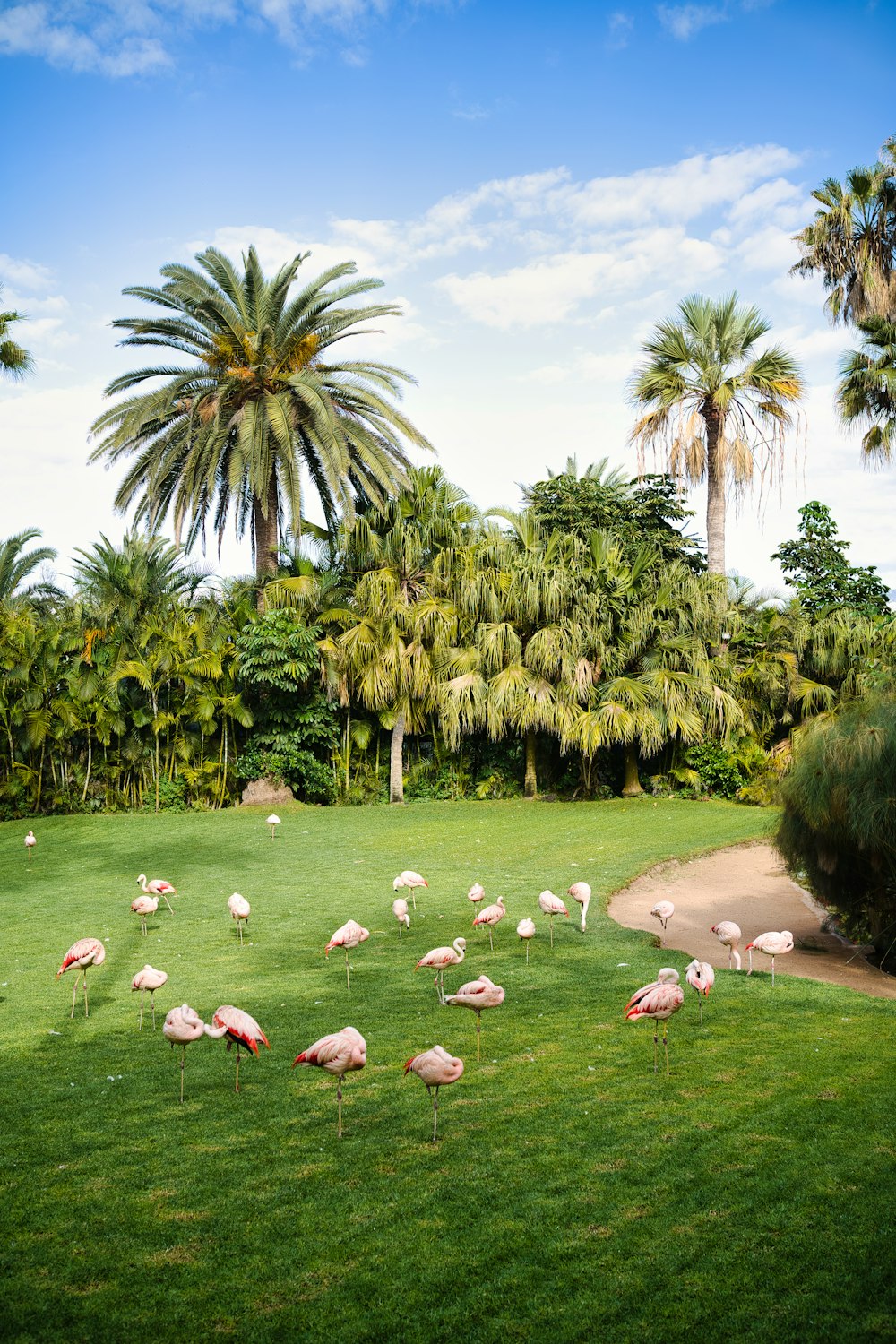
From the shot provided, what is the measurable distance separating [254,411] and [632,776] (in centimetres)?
1313

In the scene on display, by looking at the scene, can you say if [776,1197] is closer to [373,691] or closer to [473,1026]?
[473,1026]

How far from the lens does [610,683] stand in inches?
934

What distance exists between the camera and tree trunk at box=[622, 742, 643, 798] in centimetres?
2486

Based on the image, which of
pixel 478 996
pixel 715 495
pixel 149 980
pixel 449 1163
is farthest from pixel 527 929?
pixel 715 495

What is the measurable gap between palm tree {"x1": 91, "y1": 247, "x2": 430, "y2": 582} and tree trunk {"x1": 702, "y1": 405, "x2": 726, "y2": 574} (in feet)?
25.9

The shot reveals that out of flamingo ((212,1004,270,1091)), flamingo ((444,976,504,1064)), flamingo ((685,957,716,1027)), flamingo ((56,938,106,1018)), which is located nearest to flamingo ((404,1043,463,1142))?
flamingo ((212,1004,270,1091))

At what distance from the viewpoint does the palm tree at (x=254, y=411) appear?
2305 centimetres

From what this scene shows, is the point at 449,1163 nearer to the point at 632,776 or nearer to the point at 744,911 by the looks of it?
the point at 744,911

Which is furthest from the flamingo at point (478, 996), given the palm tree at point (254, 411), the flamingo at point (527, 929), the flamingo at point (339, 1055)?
the palm tree at point (254, 411)

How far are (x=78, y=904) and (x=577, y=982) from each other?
761 cm

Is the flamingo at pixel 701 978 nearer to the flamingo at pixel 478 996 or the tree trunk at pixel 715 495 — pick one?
the flamingo at pixel 478 996

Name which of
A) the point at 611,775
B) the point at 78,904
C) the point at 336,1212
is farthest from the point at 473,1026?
the point at 611,775

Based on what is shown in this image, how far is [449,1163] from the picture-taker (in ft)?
17.3

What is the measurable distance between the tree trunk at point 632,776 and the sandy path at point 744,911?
22.0ft
